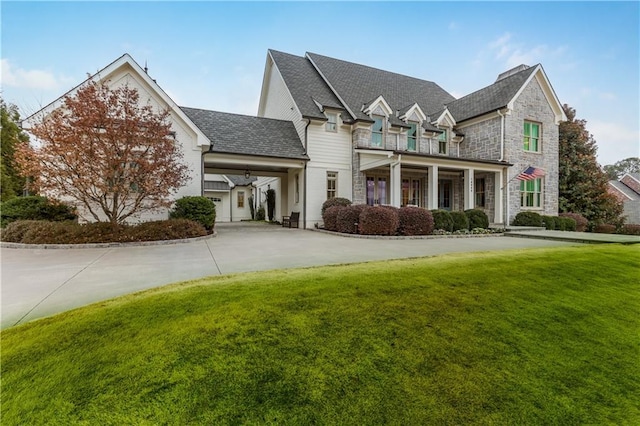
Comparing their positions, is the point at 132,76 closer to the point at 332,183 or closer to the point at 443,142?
the point at 332,183

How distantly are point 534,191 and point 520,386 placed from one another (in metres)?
Answer: 20.5

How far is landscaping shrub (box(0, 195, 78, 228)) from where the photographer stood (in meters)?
10.0

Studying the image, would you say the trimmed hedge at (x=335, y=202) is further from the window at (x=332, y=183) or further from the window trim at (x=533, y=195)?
the window trim at (x=533, y=195)

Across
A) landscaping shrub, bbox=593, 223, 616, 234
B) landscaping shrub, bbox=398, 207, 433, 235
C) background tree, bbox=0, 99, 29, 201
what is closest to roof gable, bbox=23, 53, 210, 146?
landscaping shrub, bbox=398, 207, 433, 235

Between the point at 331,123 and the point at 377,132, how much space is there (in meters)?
2.80

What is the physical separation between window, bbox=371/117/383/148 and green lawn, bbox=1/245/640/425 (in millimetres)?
13652

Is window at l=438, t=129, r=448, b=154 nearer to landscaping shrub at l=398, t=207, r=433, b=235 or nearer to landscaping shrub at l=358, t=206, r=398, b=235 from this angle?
landscaping shrub at l=398, t=207, r=433, b=235

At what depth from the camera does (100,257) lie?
280 inches

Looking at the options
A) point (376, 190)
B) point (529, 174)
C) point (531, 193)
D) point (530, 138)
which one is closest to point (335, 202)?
point (376, 190)

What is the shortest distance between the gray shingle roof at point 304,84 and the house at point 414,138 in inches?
2.7

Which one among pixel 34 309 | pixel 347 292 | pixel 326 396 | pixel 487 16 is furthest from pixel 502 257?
pixel 487 16

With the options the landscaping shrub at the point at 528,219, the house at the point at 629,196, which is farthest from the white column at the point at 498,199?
the house at the point at 629,196

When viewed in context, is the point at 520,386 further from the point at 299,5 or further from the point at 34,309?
the point at 299,5

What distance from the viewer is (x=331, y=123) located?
53.3 ft
